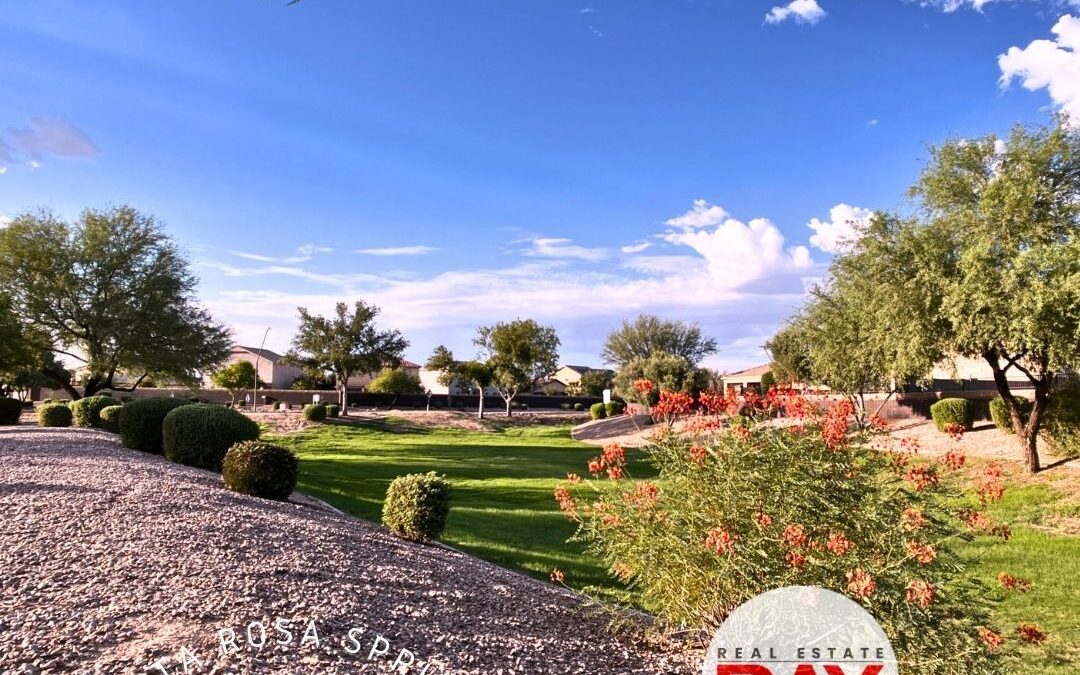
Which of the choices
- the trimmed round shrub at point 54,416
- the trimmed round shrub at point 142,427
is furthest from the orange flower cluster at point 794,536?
the trimmed round shrub at point 54,416

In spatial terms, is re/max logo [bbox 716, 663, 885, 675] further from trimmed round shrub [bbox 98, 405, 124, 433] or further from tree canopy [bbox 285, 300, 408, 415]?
tree canopy [bbox 285, 300, 408, 415]

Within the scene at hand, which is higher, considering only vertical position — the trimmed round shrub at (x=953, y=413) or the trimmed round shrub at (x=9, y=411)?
the trimmed round shrub at (x=953, y=413)

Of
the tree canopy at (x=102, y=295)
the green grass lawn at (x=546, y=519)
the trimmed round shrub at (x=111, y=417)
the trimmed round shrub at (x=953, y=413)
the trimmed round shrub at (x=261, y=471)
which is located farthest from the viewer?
the tree canopy at (x=102, y=295)

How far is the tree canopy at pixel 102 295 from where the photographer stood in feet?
109

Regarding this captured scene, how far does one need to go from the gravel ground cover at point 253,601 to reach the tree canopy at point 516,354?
162ft

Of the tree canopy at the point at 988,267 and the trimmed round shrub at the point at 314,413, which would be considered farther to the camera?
the trimmed round shrub at the point at 314,413

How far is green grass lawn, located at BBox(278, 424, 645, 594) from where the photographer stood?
33.5ft

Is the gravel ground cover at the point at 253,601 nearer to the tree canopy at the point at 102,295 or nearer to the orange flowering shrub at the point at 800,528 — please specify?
the orange flowering shrub at the point at 800,528

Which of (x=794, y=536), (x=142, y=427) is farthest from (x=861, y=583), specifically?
(x=142, y=427)

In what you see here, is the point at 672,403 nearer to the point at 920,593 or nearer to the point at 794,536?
the point at 794,536

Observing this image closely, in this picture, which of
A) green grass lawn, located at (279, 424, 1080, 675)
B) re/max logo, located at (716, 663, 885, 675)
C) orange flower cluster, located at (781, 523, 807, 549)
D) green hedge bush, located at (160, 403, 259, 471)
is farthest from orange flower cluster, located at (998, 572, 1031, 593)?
green hedge bush, located at (160, 403, 259, 471)

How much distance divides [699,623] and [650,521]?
0.88 metres

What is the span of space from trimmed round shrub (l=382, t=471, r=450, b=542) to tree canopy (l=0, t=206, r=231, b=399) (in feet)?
101

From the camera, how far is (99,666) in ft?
13.3
